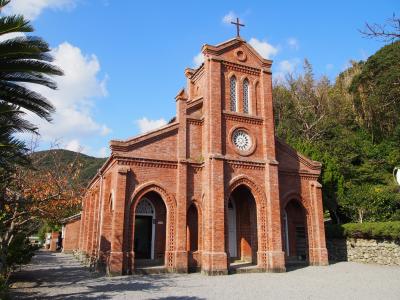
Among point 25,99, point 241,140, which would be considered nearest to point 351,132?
point 241,140

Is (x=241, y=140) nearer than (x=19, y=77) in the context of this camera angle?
No

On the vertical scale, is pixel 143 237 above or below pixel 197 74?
below

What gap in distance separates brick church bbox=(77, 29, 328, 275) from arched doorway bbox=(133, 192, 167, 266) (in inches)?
2.0

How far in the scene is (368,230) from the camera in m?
19.4

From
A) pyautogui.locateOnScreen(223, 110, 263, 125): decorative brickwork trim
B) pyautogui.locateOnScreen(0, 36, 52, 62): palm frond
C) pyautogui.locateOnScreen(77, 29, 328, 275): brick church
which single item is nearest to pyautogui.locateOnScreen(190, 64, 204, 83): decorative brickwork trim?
pyautogui.locateOnScreen(77, 29, 328, 275): brick church

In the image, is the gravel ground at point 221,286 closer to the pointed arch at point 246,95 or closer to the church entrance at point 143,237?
the church entrance at point 143,237

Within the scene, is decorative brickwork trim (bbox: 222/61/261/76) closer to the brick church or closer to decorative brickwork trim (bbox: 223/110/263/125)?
the brick church

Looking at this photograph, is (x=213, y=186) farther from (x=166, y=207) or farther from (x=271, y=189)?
(x=271, y=189)

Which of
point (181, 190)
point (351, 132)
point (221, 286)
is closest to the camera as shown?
point (221, 286)

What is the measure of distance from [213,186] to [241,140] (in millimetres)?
3317

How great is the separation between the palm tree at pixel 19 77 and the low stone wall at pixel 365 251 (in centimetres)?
1813

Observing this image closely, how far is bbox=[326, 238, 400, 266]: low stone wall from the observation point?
61.0 feet

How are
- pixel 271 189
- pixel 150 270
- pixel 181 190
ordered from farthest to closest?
pixel 271 189 < pixel 181 190 < pixel 150 270

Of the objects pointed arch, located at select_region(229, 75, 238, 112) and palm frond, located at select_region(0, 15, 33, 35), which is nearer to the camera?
palm frond, located at select_region(0, 15, 33, 35)
